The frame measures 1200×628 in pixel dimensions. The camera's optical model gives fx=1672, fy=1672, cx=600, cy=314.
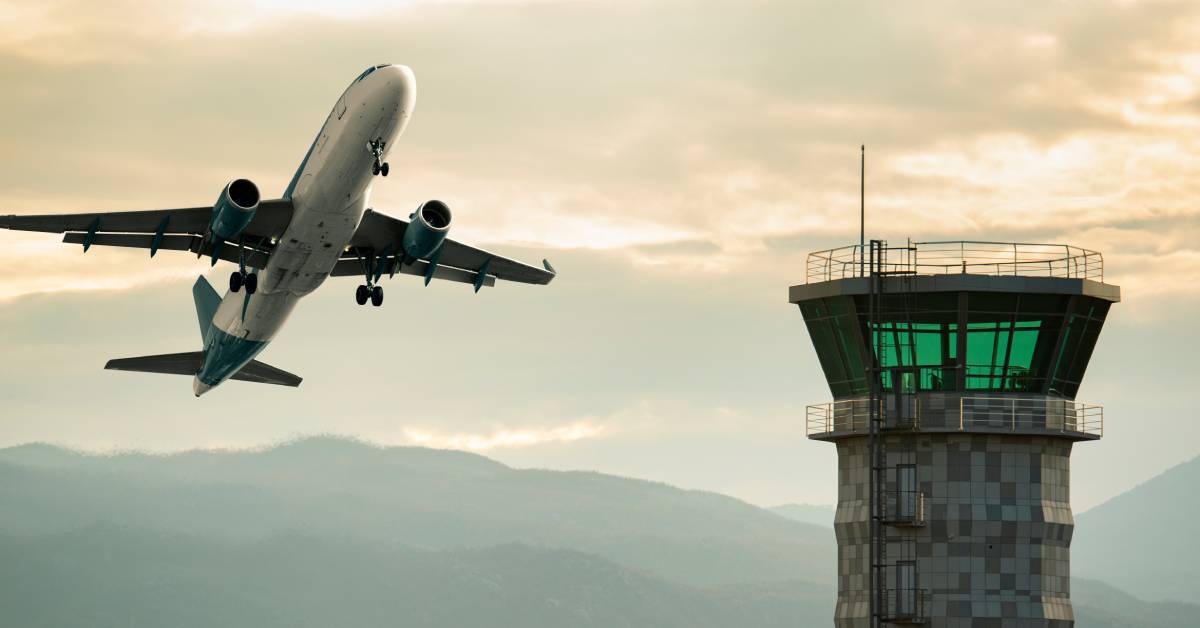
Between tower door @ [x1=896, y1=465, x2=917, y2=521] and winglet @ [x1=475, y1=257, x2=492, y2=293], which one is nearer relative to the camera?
tower door @ [x1=896, y1=465, x2=917, y2=521]

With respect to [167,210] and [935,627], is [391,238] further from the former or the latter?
[935,627]

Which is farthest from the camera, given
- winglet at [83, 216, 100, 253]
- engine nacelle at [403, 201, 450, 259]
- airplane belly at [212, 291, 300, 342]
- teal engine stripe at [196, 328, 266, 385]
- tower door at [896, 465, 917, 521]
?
teal engine stripe at [196, 328, 266, 385]

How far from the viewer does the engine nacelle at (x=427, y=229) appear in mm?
76062

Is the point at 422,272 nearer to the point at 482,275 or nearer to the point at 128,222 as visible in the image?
the point at 482,275

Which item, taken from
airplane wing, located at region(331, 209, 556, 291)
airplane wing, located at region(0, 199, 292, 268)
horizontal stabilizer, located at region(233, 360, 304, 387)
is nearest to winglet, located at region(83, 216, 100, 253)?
airplane wing, located at region(0, 199, 292, 268)

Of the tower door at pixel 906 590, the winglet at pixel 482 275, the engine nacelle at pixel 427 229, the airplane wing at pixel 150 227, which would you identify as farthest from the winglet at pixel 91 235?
the tower door at pixel 906 590

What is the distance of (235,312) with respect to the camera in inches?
3396

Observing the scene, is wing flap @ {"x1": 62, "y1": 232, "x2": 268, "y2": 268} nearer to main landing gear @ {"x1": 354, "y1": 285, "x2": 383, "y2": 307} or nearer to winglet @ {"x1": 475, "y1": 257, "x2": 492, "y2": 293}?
main landing gear @ {"x1": 354, "y1": 285, "x2": 383, "y2": 307}

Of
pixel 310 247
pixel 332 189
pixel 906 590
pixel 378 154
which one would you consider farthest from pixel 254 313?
pixel 906 590

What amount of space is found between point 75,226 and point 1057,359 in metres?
48.2

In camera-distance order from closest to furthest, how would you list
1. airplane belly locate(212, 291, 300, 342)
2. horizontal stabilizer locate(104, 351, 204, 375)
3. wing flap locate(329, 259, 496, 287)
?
airplane belly locate(212, 291, 300, 342) → wing flap locate(329, 259, 496, 287) → horizontal stabilizer locate(104, 351, 204, 375)

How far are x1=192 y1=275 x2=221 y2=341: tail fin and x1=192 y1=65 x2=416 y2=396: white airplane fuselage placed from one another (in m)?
18.8

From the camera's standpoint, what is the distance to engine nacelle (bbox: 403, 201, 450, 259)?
76062 millimetres

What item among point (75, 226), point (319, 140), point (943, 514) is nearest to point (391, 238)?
point (319, 140)
